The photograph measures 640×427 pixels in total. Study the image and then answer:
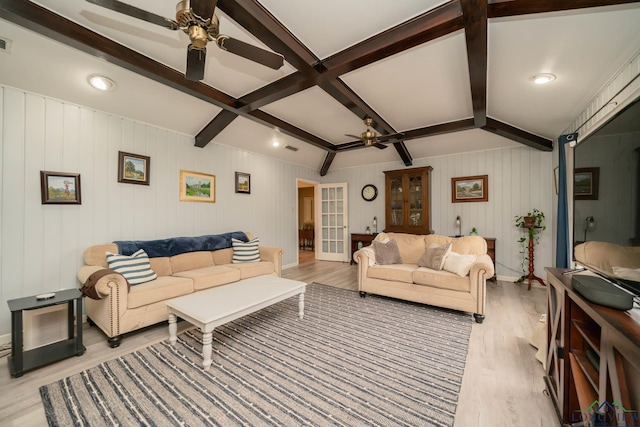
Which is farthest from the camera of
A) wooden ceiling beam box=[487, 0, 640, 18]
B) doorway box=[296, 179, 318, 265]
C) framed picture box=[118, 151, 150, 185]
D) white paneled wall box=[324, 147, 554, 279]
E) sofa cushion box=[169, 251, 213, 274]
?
doorway box=[296, 179, 318, 265]

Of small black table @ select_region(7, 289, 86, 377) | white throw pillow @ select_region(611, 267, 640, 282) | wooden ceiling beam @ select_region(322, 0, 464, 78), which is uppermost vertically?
wooden ceiling beam @ select_region(322, 0, 464, 78)

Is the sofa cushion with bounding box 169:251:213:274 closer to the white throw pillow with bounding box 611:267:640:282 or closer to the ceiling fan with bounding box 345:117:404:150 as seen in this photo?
the ceiling fan with bounding box 345:117:404:150

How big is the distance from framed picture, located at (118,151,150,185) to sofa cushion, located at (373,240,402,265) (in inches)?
137

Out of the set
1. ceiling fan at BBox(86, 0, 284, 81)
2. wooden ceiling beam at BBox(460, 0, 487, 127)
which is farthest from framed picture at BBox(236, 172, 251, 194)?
wooden ceiling beam at BBox(460, 0, 487, 127)

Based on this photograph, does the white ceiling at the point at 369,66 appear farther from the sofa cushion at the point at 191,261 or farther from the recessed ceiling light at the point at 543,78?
the sofa cushion at the point at 191,261

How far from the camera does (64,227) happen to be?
270 cm

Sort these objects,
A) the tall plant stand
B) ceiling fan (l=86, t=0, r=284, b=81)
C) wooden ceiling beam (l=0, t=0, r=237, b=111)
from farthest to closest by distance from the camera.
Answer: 1. the tall plant stand
2. wooden ceiling beam (l=0, t=0, r=237, b=111)
3. ceiling fan (l=86, t=0, r=284, b=81)

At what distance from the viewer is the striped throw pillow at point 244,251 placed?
3875 mm

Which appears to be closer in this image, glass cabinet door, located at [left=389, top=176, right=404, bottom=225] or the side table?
glass cabinet door, located at [left=389, top=176, right=404, bottom=225]

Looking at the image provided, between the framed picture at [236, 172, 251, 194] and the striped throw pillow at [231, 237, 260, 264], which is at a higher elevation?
the framed picture at [236, 172, 251, 194]

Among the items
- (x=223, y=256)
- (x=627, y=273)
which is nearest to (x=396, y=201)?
(x=223, y=256)

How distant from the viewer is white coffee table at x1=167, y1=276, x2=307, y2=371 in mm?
1892

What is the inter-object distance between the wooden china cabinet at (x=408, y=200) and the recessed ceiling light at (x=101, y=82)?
4693 mm

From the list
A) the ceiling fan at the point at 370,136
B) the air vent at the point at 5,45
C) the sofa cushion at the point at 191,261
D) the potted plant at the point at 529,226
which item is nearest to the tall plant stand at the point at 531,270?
the potted plant at the point at 529,226
